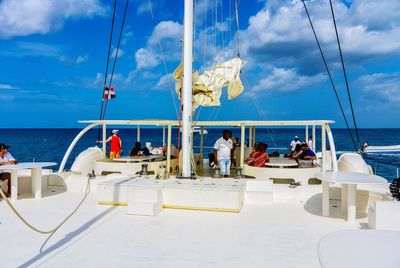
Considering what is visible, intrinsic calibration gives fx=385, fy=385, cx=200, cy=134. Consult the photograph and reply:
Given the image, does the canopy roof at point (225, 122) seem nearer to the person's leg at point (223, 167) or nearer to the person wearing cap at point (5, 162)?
the person's leg at point (223, 167)

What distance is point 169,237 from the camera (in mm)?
6039

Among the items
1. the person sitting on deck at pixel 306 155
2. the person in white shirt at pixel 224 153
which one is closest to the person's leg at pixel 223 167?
the person in white shirt at pixel 224 153

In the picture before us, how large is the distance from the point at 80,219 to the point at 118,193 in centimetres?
126

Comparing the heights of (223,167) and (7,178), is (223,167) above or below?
above

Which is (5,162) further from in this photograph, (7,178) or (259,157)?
(259,157)

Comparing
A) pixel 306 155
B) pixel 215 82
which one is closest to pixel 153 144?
Result: pixel 215 82

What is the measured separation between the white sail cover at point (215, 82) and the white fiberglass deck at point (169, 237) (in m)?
3.99

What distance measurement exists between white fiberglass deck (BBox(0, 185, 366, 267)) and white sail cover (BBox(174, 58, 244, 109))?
3989 millimetres

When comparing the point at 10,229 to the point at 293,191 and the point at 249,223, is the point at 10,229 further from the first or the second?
the point at 293,191

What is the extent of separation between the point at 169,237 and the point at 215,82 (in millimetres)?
6651

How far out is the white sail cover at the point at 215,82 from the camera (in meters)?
11.1

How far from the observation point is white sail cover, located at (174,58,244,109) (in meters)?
11.1

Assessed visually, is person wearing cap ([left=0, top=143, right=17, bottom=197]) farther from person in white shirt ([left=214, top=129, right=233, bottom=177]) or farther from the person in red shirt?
the person in red shirt

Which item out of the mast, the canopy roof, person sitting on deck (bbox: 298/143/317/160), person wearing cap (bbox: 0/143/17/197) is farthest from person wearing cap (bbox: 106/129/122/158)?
person sitting on deck (bbox: 298/143/317/160)
